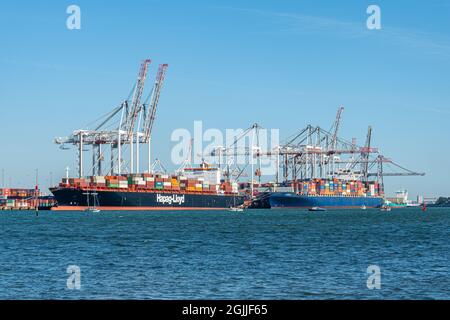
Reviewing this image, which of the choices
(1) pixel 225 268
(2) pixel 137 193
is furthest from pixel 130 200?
(1) pixel 225 268

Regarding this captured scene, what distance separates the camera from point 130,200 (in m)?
138

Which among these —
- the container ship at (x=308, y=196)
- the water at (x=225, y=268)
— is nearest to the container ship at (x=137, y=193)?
the container ship at (x=308, y=196)

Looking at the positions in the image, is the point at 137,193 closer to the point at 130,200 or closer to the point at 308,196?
the point at 130,200

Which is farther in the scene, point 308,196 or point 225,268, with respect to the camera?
point 308,196

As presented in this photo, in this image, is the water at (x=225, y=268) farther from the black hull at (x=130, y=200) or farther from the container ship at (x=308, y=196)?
the container ship at (x=308, y=196)

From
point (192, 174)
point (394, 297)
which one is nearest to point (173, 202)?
point (192, 174)

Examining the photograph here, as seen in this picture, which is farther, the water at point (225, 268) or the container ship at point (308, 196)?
the container ship at point (308, 196)

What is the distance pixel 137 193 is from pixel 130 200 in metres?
2.03

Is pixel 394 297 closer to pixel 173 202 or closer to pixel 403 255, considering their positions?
pixel 403 255

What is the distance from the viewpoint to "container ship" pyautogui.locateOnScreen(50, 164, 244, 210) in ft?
438

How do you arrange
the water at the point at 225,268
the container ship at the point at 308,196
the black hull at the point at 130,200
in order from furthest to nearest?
the container ship at the point at 308,196
the black hull at the point at 130,200
the water at the point at 225,268

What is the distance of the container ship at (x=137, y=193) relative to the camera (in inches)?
5256

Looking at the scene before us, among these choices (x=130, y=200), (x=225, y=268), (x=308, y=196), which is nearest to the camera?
(x=225, y=268)

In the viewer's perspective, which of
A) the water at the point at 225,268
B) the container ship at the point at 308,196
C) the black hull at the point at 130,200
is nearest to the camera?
the water at the point at 225,268
